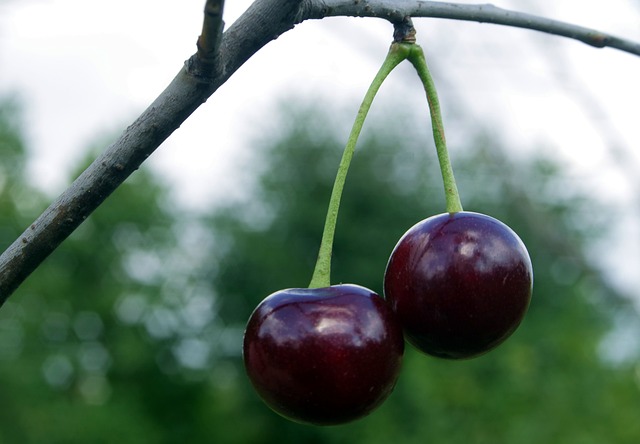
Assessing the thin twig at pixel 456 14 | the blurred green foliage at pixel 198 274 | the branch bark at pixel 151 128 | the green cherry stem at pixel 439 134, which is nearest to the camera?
the branch bark at pixel 151 128

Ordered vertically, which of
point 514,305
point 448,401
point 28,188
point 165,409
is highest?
point 514,305

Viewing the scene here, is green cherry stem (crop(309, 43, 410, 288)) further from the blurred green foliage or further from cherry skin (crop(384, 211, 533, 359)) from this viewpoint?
the blurred green foliage

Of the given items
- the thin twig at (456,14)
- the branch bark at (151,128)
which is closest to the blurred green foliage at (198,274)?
the thin twig at (456,14)

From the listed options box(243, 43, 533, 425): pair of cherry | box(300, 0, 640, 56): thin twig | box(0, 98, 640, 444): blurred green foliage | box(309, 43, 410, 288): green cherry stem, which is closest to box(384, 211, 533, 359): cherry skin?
box(243, 43, 533, 425): pair of cherry

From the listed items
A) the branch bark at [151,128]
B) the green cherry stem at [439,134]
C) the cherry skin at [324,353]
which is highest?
the branch bark at [151,128]

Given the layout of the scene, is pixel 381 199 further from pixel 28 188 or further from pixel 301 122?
pixel 28 188

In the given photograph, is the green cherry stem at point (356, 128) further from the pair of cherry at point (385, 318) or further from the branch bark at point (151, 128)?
the branch bark at point (151, 128)

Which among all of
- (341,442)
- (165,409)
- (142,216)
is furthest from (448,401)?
(142,216)

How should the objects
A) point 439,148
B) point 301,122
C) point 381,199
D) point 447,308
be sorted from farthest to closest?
point 301,122, point 381,199, point 439,148, point 447,308
